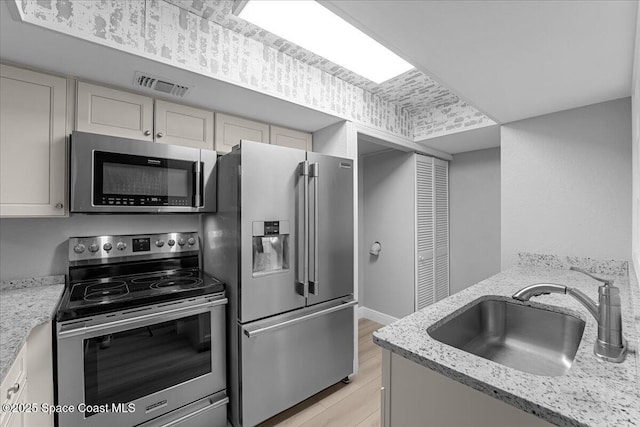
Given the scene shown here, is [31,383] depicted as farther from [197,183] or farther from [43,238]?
[197,183]

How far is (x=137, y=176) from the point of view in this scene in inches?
67.5

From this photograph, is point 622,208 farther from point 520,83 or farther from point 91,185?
point 91,185

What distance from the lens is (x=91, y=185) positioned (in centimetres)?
157

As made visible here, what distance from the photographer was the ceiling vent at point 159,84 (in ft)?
5.23

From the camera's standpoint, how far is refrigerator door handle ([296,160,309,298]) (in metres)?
1.88

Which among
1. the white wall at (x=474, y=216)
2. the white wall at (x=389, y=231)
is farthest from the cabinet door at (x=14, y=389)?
the white wall at (x=474, y=216)

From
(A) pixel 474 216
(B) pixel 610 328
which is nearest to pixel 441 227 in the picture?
(A) pixel 474 216

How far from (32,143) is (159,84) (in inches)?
28.1

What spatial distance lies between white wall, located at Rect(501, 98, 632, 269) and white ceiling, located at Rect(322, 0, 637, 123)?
24 centimetres

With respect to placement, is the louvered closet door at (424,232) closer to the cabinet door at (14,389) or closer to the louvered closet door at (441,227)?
the louvered closet door at (441,227)

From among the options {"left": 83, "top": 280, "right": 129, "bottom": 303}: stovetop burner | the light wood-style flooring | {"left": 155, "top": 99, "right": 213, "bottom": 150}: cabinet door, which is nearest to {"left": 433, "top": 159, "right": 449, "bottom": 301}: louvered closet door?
the light wood-style flooring

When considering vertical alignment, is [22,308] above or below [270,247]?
below

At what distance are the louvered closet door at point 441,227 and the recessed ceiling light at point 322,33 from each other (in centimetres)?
184

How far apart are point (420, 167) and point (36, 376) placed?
A: 3.45 metres
